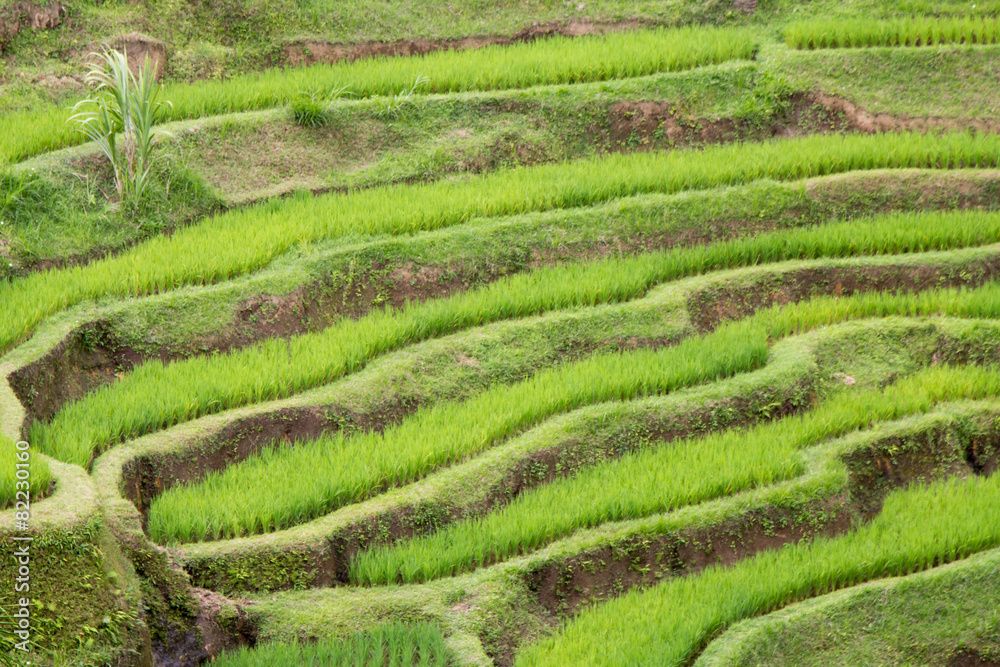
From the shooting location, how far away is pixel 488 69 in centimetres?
848

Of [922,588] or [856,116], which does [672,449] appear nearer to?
[922,588]

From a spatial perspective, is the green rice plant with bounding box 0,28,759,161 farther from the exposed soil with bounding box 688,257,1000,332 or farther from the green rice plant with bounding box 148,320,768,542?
the green rice plant with bounding box 148,320,768,542

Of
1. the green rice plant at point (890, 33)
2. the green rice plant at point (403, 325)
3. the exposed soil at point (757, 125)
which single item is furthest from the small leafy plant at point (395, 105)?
the green rice plant at point (890, 33)

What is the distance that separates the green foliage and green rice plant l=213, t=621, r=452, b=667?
3.79m

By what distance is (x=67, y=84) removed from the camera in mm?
8086

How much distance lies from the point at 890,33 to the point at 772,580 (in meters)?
6.05

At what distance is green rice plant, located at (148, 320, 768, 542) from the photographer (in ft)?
15.7

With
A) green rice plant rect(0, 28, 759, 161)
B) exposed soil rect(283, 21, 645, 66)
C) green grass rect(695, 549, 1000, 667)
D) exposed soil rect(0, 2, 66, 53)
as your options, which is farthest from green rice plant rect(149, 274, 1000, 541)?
exposed soil rect(0, 2, 66, 53)

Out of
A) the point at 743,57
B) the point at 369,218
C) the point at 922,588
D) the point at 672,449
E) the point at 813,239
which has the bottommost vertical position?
the point at 922,588

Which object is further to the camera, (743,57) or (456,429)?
(743,57)

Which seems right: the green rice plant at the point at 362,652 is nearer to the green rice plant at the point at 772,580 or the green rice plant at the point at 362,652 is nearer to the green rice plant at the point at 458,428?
the green rice plant at the point at 772,580

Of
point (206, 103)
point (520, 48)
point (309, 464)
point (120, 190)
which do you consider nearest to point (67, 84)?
point (206, 103)

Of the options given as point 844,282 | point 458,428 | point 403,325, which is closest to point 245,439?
point 458,428

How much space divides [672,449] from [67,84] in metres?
5.63
